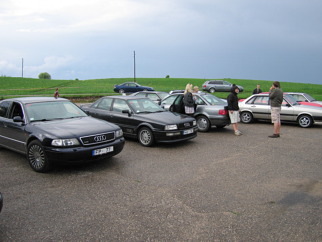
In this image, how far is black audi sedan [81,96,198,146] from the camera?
27.4 feet

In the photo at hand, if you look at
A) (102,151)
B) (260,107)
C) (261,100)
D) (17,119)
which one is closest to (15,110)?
(17,119)

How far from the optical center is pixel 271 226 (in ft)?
12.5

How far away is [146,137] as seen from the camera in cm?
863

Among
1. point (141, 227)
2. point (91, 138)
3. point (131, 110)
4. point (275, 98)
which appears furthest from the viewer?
point (275, 98)

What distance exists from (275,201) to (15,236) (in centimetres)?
373

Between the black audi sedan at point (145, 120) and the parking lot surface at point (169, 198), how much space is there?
0.67m

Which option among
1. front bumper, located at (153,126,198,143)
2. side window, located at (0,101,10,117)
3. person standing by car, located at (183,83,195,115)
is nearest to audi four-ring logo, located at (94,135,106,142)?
front bumper, located at (153,126,198,143)

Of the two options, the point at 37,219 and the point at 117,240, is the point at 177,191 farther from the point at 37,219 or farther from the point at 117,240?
the point at 37,219

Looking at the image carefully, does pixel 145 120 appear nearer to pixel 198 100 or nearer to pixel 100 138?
pixel 100 138

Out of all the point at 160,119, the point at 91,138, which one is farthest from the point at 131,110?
the point at 91,138

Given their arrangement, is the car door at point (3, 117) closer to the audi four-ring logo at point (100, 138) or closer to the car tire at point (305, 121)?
the audi four-ring logo at point (100, 138)

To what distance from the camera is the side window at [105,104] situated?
9.84 meters

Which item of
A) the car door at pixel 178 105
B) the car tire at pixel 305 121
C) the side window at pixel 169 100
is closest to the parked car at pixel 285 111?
the car tire at pixel 305 121

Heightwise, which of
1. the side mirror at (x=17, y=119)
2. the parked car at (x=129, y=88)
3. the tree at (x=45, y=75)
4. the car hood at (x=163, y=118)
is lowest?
the car hood at (x=163, y=118)
